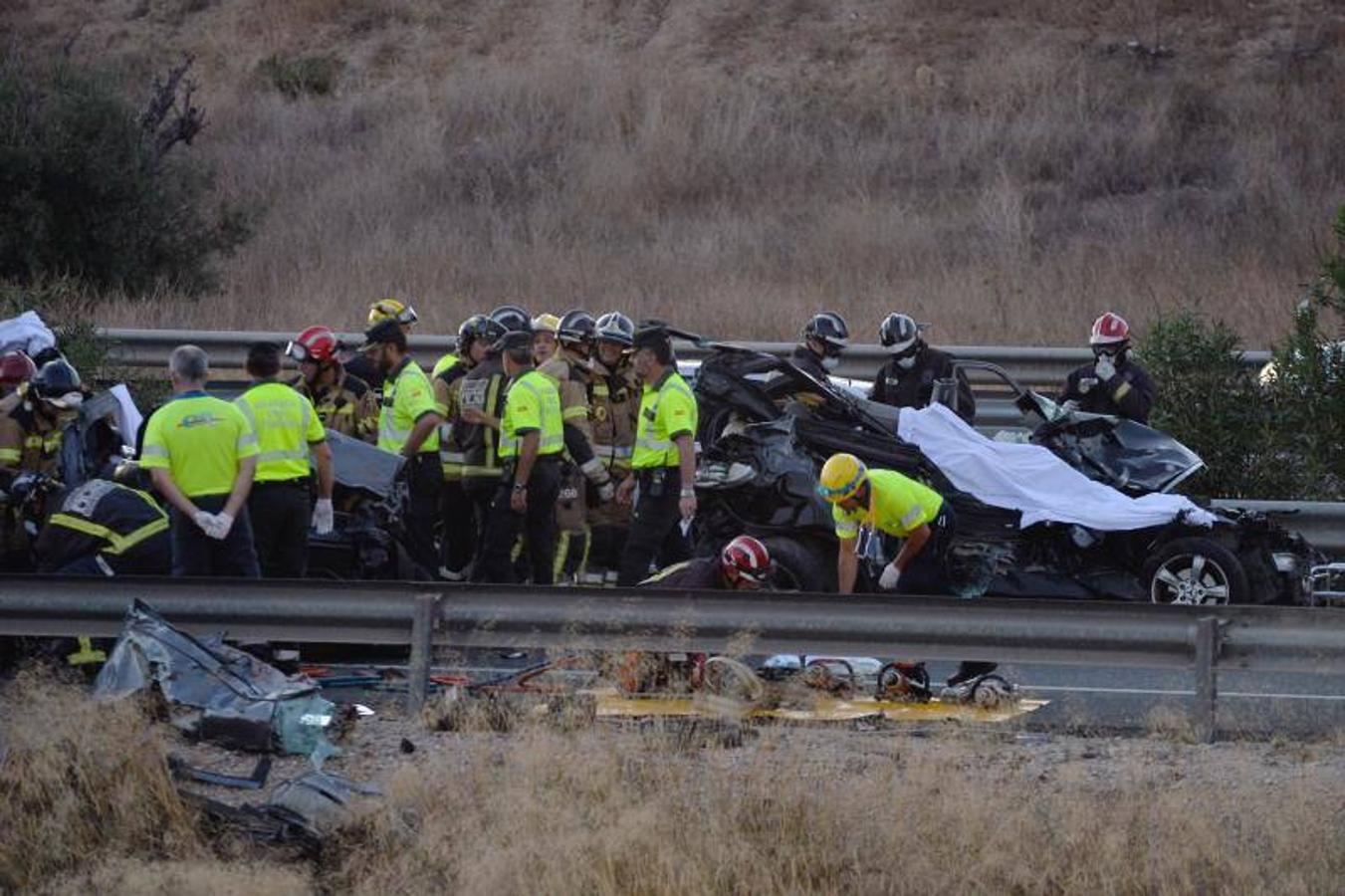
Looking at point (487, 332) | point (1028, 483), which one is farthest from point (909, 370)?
point (487, 332)

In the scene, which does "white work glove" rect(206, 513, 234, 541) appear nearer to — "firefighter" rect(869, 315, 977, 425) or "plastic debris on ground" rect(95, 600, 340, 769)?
"plastic debris on ground" rect(95, 600, 340, 769)

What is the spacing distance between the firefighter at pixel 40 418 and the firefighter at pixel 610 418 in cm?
316

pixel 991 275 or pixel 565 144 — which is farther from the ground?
pixel 565 144

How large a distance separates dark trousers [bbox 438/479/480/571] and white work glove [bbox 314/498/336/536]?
1.44 meters

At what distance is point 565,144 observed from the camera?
32.7 m

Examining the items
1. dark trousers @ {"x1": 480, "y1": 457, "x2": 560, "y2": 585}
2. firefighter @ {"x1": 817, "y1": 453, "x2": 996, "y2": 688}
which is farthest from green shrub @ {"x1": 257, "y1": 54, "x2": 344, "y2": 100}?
firefighter @ {"x1": 817, "y1": 453, "x2": 996, "y2": 688}

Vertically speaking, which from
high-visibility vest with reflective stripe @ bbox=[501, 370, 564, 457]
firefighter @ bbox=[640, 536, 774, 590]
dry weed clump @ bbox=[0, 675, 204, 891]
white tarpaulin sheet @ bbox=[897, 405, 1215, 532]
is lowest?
dry weed clump @ bbox=[0, 675, 204, 891]

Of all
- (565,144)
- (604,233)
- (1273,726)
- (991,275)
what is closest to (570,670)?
(1273,726)

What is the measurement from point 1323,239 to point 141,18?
2202cm

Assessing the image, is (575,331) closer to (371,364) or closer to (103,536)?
(371,364)

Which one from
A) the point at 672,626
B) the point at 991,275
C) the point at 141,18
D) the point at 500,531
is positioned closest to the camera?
the point at 672,626

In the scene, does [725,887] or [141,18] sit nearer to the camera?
[725,887]

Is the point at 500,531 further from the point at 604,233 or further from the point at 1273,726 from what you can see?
the point at 604,233

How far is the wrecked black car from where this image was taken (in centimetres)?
1304
